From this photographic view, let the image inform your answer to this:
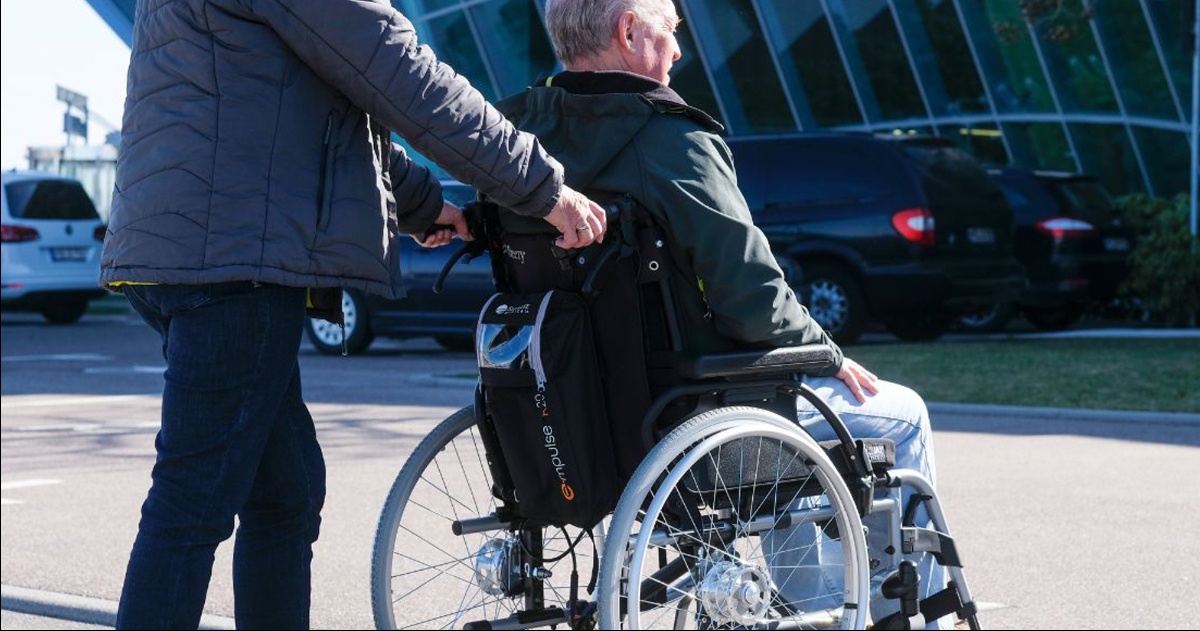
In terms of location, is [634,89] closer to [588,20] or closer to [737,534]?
[588,20]

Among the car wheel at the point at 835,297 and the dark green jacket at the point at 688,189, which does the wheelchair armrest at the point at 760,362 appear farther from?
the car wheel at the point at 835,297

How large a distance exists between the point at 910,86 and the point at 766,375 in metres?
21.0

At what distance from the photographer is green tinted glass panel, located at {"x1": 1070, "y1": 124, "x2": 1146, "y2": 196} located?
76.0 feet

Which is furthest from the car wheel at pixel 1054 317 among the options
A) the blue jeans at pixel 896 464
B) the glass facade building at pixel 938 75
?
the blue jeans at pixel 896 464

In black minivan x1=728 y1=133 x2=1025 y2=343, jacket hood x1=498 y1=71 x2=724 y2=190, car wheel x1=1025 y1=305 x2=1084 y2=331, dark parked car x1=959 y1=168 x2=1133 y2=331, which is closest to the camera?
jacket hood x1=498 y1=71 x2=724 y2=190

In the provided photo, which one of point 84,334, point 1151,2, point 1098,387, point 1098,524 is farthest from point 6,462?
point 1151,2

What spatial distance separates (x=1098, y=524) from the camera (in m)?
6.45

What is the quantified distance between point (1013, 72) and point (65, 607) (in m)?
20.0

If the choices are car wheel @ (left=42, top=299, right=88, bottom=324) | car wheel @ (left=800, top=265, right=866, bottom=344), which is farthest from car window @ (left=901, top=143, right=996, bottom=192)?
car wheel @ (left=42, top=299, right=88, bottom=324)

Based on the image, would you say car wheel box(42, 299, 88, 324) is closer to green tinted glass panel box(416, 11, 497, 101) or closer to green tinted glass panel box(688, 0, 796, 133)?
green tinted glass panel box(416, 11, 497, 101)

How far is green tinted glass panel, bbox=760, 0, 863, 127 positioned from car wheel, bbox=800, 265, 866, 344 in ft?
30.7

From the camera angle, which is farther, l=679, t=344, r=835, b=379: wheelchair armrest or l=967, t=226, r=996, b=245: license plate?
l=967, t=226, r=996, b=245: license plate

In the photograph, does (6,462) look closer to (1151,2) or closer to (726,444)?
(726,444)

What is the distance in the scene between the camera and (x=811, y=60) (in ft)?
78.5
